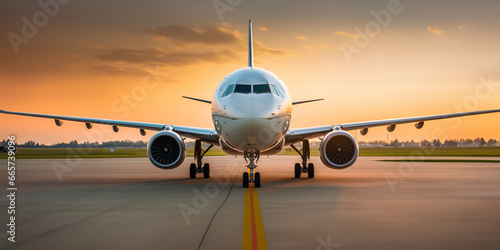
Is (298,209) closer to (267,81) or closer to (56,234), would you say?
(56,234)

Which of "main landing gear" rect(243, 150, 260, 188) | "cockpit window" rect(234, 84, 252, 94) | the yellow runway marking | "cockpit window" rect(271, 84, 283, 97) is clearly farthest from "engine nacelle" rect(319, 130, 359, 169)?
the yellow runway marking

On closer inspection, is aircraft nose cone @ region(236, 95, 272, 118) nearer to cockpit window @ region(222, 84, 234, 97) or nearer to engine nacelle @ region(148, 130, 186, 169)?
cockpit window @ region(222, 84, 234, 97)

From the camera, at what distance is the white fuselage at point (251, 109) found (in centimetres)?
1339

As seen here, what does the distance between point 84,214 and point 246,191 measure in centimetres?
538

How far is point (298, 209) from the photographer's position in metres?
9.46

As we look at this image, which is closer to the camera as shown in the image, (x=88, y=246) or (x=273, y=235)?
(x=88, y=246)

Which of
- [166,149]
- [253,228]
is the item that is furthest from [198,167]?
[253,228]

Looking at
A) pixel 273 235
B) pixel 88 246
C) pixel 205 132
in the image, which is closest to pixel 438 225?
pixel 273 235

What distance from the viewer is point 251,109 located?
43.5 ft

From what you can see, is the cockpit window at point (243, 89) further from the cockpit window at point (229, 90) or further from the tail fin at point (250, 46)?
the tail fin at point (250, 46)

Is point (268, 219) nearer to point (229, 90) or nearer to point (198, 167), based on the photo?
point (229, 90)

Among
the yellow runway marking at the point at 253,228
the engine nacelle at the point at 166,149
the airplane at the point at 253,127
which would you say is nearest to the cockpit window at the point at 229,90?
the airplane at the point at 253,127

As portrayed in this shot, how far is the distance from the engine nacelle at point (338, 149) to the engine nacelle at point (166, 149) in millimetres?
4843

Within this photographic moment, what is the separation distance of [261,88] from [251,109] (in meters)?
1.07
